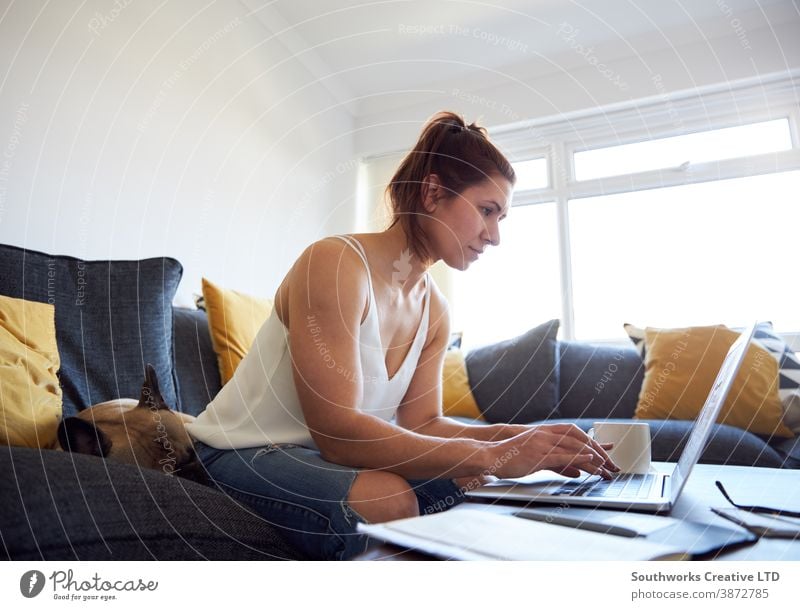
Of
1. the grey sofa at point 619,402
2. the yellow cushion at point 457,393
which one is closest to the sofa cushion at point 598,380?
the grey sofa at point 619,402

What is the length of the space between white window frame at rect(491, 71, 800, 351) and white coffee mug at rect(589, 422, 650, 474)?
178cm

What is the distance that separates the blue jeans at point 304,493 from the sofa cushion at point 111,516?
0.03 metres

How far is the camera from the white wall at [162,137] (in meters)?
1.38

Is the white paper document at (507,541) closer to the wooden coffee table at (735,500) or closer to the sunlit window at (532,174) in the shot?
the wooden coffee table at (735,500)

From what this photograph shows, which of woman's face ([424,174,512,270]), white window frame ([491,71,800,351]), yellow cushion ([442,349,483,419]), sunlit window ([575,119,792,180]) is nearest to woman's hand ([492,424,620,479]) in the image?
woman's face ([424,174,512,270])

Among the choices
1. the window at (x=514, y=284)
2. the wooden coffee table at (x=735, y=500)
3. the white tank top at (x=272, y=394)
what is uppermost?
the window at (x=514, y=284)

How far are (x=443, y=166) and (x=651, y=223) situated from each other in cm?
185

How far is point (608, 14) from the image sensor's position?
2.18 m

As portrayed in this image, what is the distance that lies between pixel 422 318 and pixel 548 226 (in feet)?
6.04

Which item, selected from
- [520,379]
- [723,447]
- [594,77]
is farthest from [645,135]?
[723,447]

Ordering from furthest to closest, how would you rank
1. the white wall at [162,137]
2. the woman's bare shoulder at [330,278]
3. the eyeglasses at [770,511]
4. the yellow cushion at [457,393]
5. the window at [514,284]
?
the window at [514,284]
the yellow cushion at [457,393]
the white wall at [162,137]
the woman's bare shoulder at [330,278]
the eyeglasses at [770,511]

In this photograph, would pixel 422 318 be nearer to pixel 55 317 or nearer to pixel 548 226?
pixel 55 317

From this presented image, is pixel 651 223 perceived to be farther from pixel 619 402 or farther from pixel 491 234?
pixel 491 234
